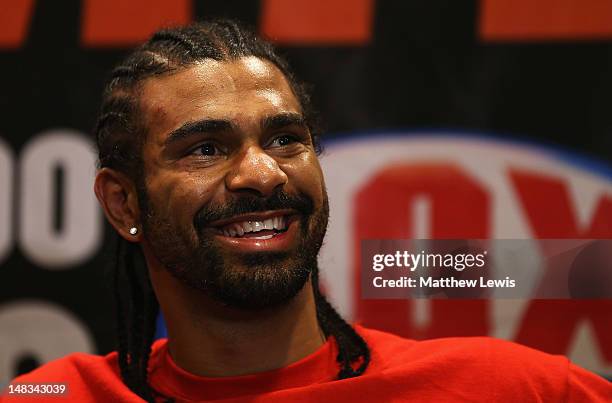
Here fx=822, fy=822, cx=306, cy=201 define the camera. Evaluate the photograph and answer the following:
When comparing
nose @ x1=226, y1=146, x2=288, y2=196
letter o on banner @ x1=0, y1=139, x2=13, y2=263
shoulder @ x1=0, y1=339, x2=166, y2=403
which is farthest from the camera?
letter o on banner @ x1=0, y1=139, x2=13, y2=263

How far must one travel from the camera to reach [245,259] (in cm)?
96

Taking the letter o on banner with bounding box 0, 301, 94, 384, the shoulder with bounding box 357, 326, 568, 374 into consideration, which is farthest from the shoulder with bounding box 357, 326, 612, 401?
the letter o on banner with bounding box 0, 301, 94, 384

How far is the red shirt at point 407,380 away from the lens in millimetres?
977

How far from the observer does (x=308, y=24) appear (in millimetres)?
1301

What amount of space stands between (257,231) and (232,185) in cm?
6

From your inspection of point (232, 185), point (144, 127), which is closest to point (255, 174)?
point (232, 185)

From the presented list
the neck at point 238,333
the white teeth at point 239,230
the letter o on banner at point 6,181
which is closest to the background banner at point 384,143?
the letter o on banner at point 6,181

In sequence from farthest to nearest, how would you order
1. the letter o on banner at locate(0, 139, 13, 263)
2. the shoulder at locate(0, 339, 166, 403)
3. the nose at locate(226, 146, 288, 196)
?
1. the letter o on banner at locate(0, 139, 13, 263)
2. the shoulder at locate(0, 339, 166, 403)
3. the nose at locate(226, 146, 288, 196)

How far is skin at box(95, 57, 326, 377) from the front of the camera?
0.97 meters

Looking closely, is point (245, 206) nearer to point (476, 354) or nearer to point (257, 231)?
point (257, 231)

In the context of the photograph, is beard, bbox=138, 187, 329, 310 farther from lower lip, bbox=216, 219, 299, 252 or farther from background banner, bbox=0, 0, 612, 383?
background banner, bbox=0, 0, 612, 383

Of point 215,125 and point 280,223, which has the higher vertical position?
point 215,125

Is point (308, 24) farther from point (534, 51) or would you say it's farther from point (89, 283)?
point (89, 283)

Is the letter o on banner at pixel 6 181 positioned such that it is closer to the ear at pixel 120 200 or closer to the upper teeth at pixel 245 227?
the ear at pixel 120 200
